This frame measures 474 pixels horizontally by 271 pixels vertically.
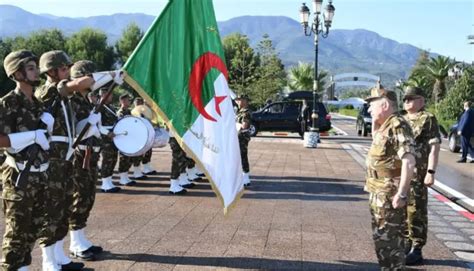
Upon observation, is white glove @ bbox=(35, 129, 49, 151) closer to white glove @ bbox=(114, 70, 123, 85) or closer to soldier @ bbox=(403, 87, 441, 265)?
white glove @ bbox=(114, 70, 123, 85)

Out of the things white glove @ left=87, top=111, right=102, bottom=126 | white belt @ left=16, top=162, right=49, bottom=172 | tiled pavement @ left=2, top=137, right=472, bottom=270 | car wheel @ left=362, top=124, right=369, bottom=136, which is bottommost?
car wheel @ left=362, top=124, right=369, bottom=136

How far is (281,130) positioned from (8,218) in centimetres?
2215

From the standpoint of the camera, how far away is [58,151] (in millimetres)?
4941

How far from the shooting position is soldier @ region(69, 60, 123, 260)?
17.7ft

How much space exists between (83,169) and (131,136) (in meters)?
1.86

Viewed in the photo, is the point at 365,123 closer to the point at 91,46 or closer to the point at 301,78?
the point at 301,78

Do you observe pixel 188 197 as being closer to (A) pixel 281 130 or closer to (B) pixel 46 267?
(B) pixel 46 267

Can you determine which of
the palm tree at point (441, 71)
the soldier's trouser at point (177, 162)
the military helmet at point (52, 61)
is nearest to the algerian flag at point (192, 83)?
the military helmet at point (52, 61)

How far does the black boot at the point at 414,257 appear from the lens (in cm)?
577

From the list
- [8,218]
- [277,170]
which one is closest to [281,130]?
[277,170]

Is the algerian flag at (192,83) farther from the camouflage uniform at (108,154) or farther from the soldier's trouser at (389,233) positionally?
the camouflage uniform at (108,154)

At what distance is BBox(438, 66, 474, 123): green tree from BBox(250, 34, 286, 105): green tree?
11.6 m

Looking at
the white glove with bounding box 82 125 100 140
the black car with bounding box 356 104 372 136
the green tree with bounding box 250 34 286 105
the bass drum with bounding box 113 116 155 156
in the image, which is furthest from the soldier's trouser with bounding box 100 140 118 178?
the green tree with bounding box 250 34 286 105

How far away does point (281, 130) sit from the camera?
2602 cm
